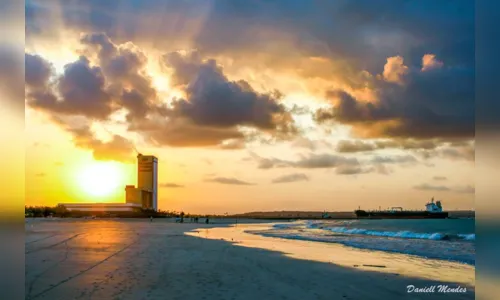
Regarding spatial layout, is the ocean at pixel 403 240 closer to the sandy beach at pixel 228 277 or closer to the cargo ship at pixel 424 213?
the sandy beach at pixel 228 277

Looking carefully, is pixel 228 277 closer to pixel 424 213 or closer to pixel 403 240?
pixel 403 240

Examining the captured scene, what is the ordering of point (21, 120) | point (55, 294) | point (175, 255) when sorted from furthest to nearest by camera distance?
point (175, 255), point (55, 294), point (21, 120)

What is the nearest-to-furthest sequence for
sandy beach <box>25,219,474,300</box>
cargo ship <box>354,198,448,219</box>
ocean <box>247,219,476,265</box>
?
1. sandy beach <box>25,219,474,300</box>
2. ocean <box>247,219,476,265</box>
3. cargo ship <box>354,198,448,219</box>

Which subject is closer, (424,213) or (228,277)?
(228,277)

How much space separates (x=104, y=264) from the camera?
18.2 meters

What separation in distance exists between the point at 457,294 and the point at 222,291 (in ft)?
22.2

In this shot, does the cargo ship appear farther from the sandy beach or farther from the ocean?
the sandy beach

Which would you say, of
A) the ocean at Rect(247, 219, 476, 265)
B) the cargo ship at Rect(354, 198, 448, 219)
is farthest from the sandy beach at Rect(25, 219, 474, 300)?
the cargo ship at Rect(354, 198, 448, 219)

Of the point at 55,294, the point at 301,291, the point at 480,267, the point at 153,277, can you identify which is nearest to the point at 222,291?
the point at 301,291

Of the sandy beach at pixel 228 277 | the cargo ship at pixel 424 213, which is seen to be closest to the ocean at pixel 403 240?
the sandy beach at pixel 228 277

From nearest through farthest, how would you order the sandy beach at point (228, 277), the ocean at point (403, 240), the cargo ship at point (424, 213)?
the sandy beach at point (228, 277), the ocean at point (403, 240), the cargo ship at point (424, 213)

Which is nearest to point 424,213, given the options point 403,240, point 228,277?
point 403,240

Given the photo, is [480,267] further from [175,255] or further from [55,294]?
[175,255]

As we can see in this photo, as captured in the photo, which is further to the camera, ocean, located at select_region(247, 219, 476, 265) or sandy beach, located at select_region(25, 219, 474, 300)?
ocean, located at select_region(247, 219, 476, 265)
